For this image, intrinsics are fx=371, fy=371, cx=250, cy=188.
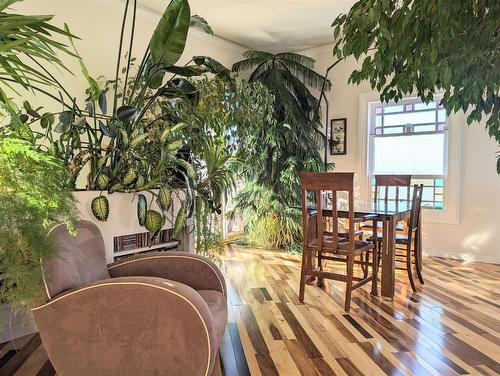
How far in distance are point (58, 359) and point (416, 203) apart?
119 inches

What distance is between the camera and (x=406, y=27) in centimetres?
155

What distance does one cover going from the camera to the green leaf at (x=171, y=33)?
7.21 feet

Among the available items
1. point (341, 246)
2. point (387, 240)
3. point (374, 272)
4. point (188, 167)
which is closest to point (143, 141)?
point (188, 167)

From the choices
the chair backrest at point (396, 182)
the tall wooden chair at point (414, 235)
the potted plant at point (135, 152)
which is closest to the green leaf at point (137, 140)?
the potted plant at point (135, 152)

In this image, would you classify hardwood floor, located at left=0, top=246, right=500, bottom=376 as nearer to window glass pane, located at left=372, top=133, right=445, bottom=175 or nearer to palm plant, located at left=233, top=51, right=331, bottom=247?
palm plant, located at left=233, top=51, right=331, bottom=247

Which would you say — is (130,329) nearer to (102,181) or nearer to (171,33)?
(102,181)

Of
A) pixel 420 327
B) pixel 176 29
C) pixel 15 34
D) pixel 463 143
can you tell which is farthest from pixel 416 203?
pixel 15 34

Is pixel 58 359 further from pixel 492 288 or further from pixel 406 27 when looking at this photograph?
pixel 492 288

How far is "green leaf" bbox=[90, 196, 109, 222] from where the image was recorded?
6.94 feet

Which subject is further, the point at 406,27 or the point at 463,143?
the point at 463,143

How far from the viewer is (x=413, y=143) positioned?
495cm

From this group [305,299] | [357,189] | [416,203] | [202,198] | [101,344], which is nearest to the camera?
[101,344]

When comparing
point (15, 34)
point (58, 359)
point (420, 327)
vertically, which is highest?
point (15, 34)

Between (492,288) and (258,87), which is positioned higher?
(258,87)
